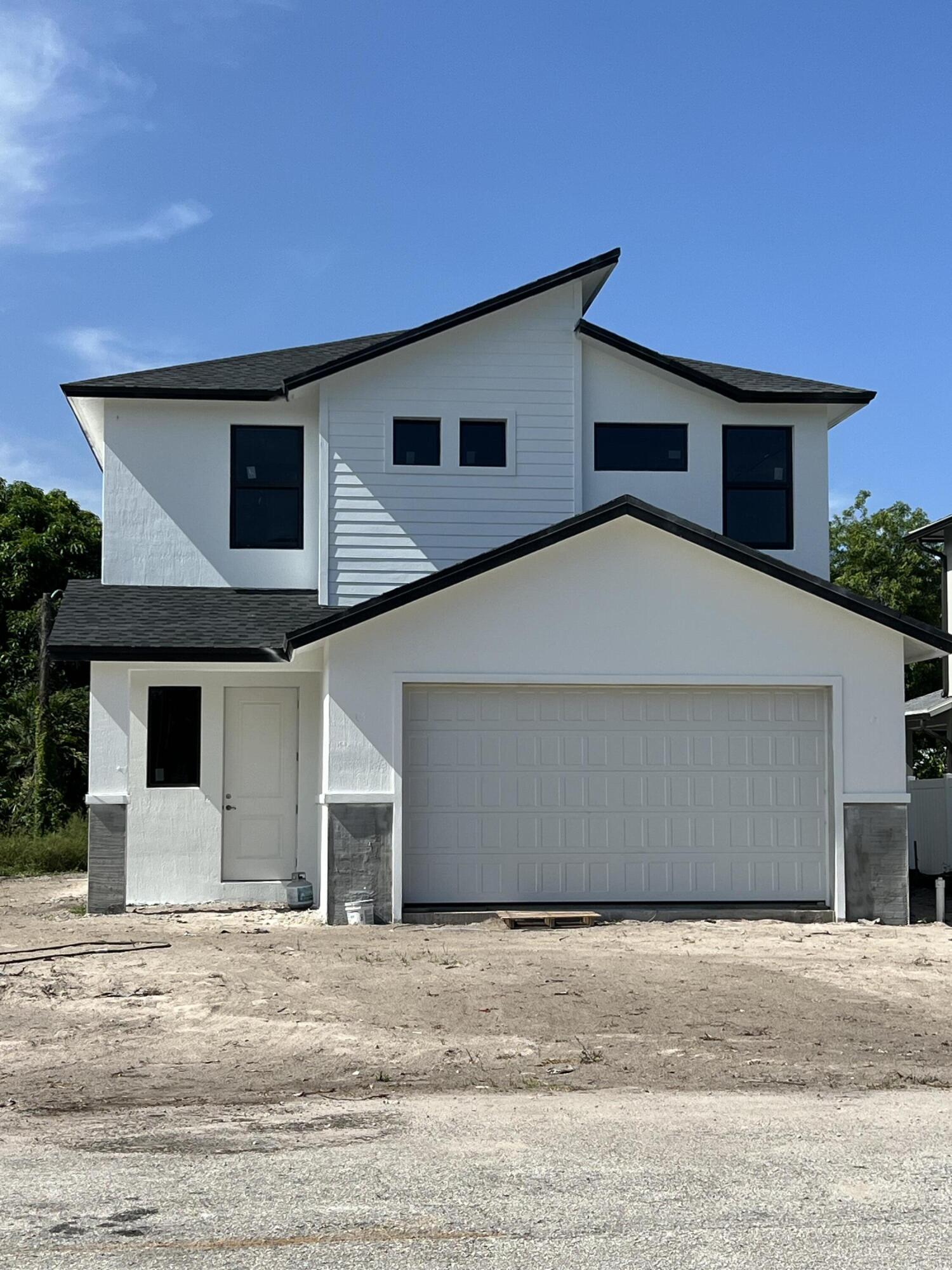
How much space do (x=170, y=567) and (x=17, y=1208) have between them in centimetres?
1367

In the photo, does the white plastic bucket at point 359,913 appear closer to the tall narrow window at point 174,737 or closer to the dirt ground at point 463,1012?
the dirt ground at point 463,1012

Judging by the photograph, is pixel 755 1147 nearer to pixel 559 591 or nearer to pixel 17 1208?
pixel 17 1208

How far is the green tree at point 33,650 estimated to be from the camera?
1019 inches

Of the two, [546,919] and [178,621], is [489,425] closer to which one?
[178,621]

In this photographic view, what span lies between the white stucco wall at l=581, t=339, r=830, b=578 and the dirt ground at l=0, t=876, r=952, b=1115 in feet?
20.7

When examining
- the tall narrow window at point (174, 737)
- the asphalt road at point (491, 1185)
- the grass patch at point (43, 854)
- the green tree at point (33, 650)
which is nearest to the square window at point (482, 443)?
the tall narrow window at point (174, 737)

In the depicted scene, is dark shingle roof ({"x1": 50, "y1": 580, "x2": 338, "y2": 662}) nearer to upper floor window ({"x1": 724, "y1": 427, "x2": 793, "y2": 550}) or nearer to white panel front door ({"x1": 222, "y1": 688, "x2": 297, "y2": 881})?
white panel front door ({"x1": 222, "y1": 688, "x2": 297, "y2": 881})

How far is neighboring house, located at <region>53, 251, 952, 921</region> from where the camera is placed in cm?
1586

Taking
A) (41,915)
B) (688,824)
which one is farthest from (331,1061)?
(41,915)

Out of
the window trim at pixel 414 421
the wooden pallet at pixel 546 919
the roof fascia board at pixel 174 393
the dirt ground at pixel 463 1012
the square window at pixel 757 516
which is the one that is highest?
the roof fascia board at pixel 174 393

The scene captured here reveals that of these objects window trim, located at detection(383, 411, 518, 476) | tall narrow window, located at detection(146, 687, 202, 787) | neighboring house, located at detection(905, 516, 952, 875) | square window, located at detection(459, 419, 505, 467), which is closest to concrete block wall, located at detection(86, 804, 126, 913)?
tall narrow window, located at detection(146, 687, 202, 787)

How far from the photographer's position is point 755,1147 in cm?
691

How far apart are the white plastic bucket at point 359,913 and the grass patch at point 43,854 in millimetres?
9280

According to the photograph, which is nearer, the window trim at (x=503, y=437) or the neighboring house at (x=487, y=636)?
the neighboring house at (x=487, y=636)
